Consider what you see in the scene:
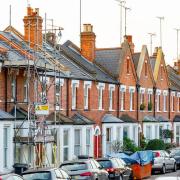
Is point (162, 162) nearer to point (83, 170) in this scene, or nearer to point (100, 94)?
point (100, 94)

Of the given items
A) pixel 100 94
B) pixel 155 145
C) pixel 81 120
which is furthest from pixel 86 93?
pixel 155 145

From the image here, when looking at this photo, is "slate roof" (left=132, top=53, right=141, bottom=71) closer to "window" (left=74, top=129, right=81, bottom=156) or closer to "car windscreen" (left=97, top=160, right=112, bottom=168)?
"window" (left=74, top=129, right=81, bottom=156)

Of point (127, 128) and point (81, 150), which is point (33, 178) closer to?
point (81, 150)

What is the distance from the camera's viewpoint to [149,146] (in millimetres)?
53406

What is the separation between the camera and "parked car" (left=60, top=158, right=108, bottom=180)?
28531 mm

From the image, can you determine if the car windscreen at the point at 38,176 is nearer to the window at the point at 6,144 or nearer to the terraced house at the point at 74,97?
the terraced house at the point at 74,97

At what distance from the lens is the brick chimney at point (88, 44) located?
5394 centimetres

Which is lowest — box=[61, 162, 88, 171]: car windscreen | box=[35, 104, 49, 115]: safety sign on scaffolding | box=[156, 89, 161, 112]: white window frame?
box=[61, 162, 88, 171]: car windscreen

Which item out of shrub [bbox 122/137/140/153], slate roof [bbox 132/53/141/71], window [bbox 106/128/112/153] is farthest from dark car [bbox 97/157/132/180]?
slate roof [bbox 132/53/141/71]

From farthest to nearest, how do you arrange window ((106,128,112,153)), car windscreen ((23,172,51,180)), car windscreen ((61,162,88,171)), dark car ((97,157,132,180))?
1. window ((106,128,112,153))
2. dark car ((97,157,132,180))
3. car windscreen ((61,162,88,171))
4. car windscreen ((23,172,51,180))

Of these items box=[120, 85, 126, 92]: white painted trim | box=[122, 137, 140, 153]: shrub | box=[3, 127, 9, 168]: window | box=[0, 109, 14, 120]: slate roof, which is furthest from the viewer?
box=[120, 85, 126, 92]: white painted trim

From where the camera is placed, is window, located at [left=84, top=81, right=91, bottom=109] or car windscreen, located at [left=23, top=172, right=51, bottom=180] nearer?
car windscreen, located at [left=23, top=172, right=51, bottom=180]

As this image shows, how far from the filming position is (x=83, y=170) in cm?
2875

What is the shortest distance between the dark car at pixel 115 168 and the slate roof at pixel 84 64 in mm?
14350
